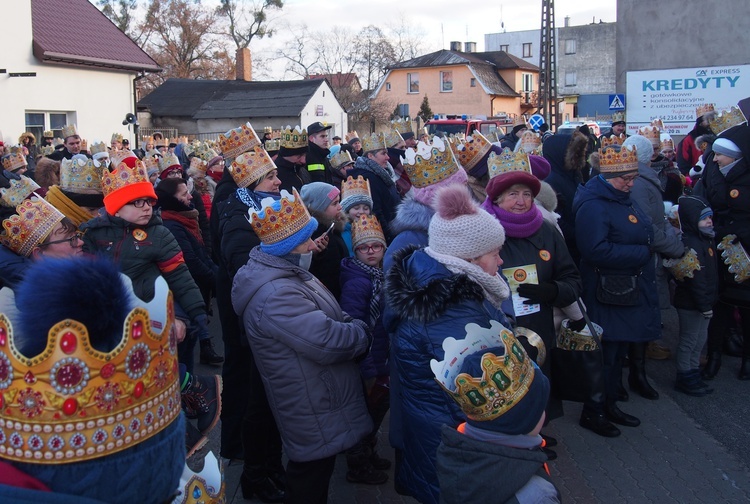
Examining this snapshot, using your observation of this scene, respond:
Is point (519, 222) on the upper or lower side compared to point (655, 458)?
upper

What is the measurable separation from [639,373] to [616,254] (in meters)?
1.66

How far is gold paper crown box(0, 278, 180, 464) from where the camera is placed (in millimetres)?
1633

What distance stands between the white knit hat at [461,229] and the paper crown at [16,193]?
3.42 meters

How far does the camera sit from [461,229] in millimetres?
3217

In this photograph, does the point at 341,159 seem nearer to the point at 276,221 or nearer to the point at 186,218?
the point at 186,218

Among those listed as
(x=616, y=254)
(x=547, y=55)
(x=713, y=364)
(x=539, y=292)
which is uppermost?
(x=547, y=55)

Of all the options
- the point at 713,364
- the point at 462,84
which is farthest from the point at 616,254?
the point at 462,84

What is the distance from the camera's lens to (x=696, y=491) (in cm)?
487

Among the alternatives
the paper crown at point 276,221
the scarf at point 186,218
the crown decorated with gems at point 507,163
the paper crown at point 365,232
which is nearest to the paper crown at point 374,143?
the scarf at point 186,218

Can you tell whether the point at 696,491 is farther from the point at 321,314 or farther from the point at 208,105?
the point at 208,105

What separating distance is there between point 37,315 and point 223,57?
182 ft

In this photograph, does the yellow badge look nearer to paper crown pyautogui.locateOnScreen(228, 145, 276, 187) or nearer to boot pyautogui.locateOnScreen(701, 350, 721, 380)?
paper crown pyautogui.locateOnScreen(228, 145, 276, 187)

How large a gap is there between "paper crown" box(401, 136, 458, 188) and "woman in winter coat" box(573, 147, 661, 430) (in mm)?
1219

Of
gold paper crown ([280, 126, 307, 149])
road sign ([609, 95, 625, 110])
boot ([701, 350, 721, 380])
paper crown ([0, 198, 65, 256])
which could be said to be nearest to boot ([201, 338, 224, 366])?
gold paper crown ([280, 126, 307, 149])
